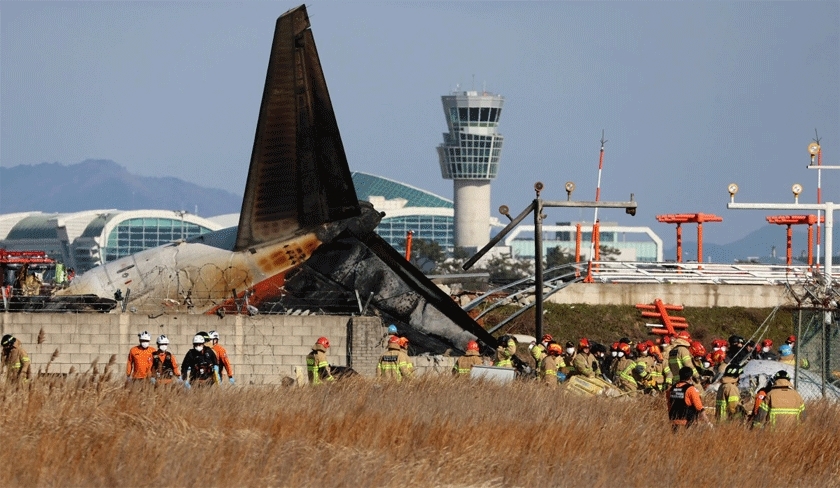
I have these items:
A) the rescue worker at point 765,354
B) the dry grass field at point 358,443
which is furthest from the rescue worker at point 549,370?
the rescue worker at point 765,354

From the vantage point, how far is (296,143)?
119 feet

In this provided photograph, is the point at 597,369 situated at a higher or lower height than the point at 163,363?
lower

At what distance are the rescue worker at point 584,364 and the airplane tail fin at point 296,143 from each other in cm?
745

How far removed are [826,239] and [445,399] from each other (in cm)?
2379

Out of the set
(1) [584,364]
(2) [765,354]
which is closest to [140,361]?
(1) [584,364]

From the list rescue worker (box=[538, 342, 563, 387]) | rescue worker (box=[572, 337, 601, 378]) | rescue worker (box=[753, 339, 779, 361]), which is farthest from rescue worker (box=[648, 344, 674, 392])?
rescue worker (box=[753, 339, 779, 361])

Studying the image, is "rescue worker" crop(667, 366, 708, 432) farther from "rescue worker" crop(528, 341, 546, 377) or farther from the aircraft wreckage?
the aircraft wreckage

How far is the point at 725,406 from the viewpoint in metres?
24.2

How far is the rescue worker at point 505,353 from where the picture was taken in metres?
32.3

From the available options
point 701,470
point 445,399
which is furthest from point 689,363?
point 701,470

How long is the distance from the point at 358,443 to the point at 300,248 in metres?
16.6

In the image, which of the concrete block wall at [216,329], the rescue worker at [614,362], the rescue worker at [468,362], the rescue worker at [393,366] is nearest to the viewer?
the rescue worker at [393,366]

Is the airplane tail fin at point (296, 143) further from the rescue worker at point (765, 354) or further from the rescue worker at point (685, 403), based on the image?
the rescue worker at point (685, 403)

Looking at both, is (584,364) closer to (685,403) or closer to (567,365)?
(567,365)
